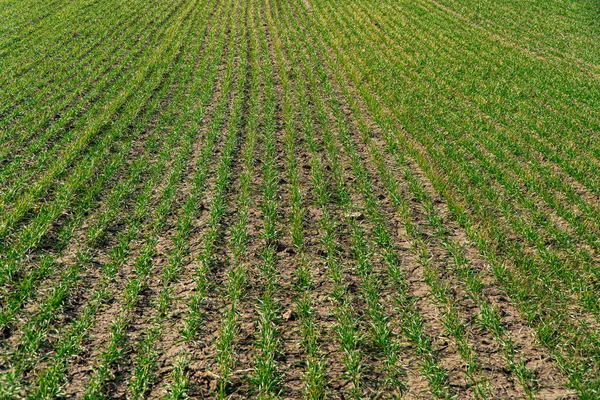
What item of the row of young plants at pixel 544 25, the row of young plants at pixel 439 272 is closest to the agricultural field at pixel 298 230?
the row of young plants at pixel 439 272

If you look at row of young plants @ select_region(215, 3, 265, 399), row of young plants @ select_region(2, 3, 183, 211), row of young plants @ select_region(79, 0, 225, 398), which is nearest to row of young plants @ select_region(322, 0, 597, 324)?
row of young plants @ select_region(215, 3, 265, 399)

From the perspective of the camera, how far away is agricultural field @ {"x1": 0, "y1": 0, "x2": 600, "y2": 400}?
5465mm

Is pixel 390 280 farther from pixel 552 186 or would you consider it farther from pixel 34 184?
pixel 34 184

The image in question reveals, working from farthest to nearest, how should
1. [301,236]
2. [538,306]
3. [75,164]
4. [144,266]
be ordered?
[75,164] < [301,236] < [144,266] < [538,306]

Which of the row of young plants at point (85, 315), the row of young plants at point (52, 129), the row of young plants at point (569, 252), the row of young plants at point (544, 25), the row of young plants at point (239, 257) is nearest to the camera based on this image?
the row of young plants at point (85, 315)

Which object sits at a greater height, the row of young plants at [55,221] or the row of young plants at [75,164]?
the row of young plants at [75,164]

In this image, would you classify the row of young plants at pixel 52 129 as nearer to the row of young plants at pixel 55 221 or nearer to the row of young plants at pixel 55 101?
the row of young plants at pixel 55 101

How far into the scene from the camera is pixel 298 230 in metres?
8.20

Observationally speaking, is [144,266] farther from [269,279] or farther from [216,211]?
[269,279]

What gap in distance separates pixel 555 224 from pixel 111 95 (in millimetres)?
14284

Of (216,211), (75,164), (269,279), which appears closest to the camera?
(269,279)

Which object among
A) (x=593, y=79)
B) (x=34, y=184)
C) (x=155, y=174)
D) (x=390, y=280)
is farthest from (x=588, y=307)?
(x=593, y=79)

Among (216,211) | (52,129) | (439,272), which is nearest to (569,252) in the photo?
(439,272)

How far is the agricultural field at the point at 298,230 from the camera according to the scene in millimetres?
5465
